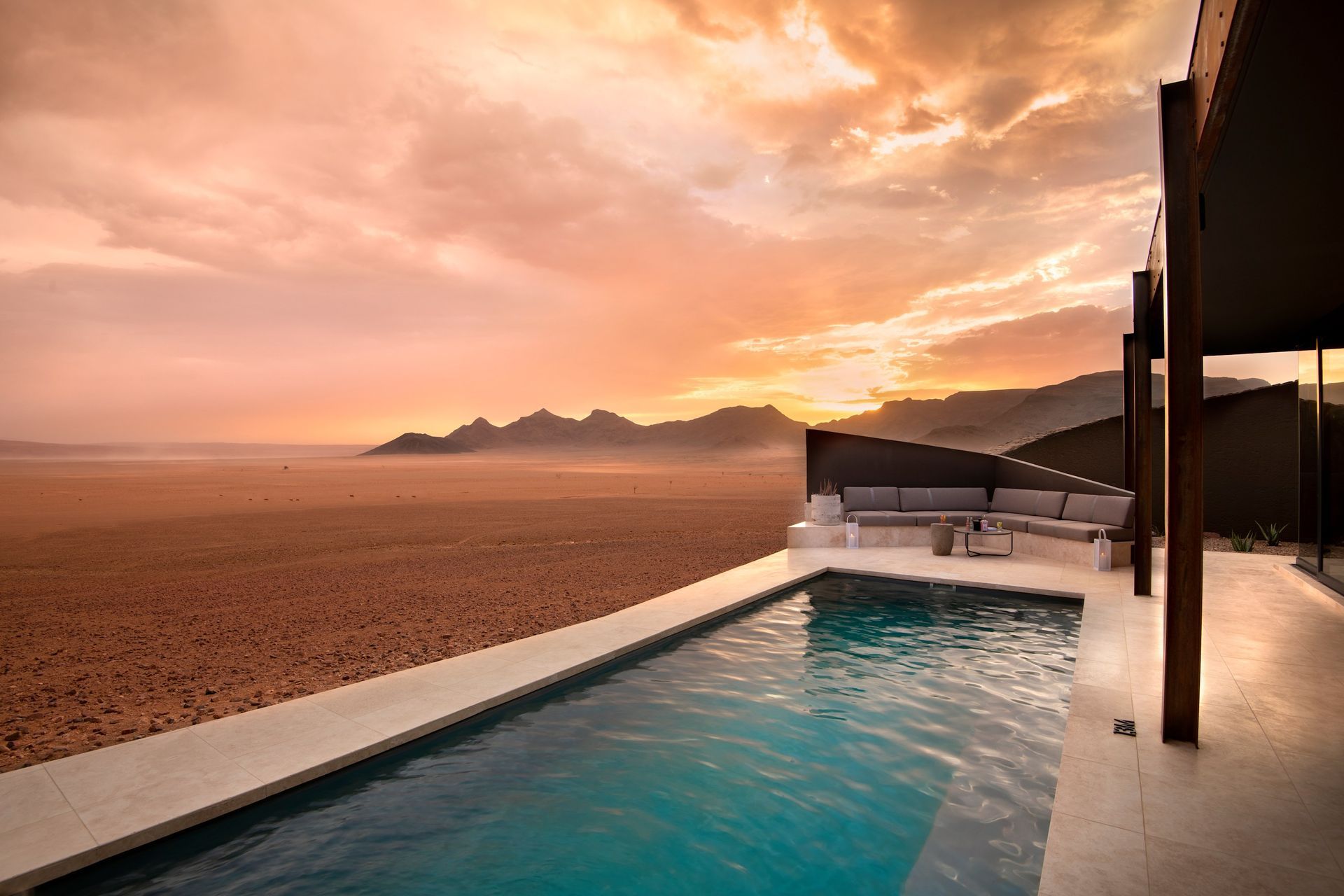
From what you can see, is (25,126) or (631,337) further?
(631,337)

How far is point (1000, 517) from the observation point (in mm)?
9883

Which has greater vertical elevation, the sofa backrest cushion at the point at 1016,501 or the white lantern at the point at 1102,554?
the sofa backrest cushion at the point at 1016,501

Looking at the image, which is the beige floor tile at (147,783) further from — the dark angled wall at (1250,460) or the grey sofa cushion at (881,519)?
the dark angled wall at (1250,460)

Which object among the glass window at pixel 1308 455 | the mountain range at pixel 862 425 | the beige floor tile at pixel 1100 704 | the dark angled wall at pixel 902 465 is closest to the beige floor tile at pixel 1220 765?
the beige floor tile at pixel 1100 704

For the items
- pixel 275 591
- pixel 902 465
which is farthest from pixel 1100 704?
pixel 275 591

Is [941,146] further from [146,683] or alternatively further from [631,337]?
[631,337]

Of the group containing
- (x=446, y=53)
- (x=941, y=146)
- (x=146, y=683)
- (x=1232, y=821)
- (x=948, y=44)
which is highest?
(x=446, y=53)

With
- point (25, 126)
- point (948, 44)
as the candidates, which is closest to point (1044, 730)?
point (948, 44)

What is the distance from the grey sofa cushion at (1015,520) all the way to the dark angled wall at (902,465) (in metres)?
0.86

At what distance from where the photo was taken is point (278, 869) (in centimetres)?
243

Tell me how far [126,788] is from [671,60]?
11.8 meters

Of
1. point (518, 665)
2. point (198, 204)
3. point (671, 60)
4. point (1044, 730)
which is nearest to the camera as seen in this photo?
point (1044, 730)

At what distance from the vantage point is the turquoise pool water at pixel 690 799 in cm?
242

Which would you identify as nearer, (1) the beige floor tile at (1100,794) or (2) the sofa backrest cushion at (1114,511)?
(1) the beige floor tile at (1100,794)
